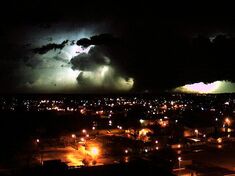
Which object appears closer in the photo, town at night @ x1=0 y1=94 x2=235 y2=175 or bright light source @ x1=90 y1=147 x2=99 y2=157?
town at night @ x1=0 y1=94 x2=235 y2=175

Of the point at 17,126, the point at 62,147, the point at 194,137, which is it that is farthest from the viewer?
the point at 17,126

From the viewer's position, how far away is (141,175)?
20406mm

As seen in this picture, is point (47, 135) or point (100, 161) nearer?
point (100, 161)

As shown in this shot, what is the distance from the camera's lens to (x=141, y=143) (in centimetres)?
4053

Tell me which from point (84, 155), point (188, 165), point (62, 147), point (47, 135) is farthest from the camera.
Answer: point (47, 135)

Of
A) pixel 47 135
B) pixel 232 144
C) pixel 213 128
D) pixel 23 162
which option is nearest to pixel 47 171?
pixel 23 162

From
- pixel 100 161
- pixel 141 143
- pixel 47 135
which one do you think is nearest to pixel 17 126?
pixel 47 135

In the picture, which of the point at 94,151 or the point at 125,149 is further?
the point at 125,149

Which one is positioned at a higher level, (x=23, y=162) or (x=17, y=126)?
(x=17, y=126)

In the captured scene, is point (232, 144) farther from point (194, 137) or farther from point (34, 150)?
point (34, 150)

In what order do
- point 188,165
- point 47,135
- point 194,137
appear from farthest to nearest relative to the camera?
point 47,135 < point 194,137 < point 188,165

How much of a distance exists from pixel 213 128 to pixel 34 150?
22.7 metres

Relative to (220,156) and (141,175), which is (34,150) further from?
(141,175)

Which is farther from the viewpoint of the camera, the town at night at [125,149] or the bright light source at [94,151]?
the bright light source at [94,151]
